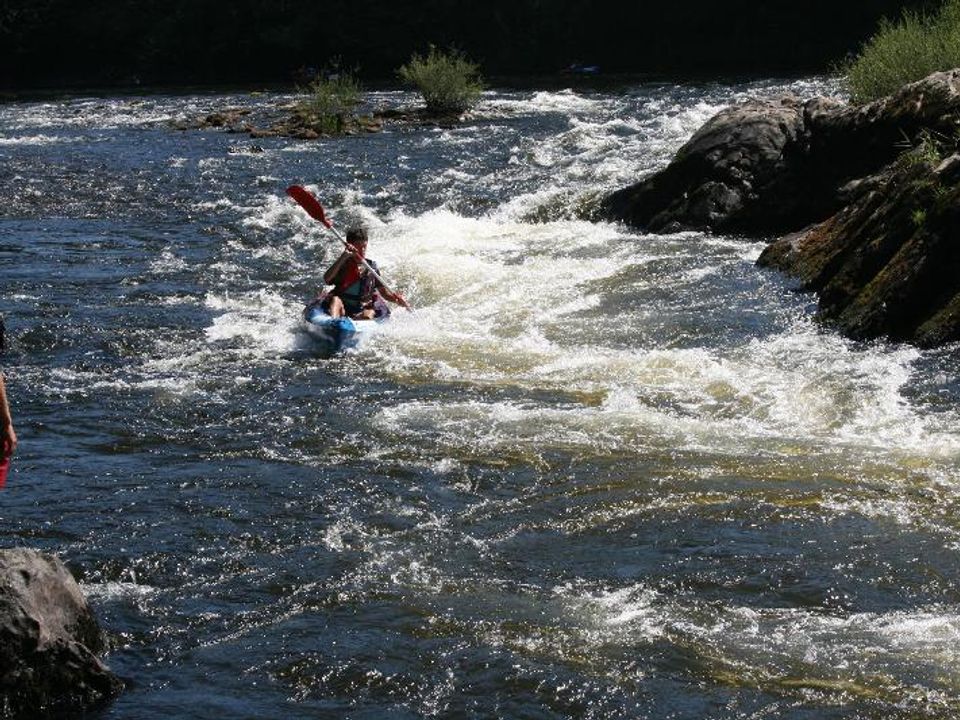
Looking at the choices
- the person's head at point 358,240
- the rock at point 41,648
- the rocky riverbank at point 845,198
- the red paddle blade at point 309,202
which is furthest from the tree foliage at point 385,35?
the rock at point 41,648

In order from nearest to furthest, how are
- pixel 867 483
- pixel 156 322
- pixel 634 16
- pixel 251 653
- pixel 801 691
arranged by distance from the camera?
pixel 801 691
pixel 251 653
pixel 867 483
pixel 156 322
pixel 634 16

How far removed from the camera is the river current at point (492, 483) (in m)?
5.44

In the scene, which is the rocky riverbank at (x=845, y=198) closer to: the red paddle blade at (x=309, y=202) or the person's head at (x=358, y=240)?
the red paddle blade at (x=309, y=202)

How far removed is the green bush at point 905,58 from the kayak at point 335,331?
7077mm

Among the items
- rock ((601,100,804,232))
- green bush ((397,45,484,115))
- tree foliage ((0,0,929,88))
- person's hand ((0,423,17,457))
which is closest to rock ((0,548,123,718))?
person's hand ((0,423,17,457))

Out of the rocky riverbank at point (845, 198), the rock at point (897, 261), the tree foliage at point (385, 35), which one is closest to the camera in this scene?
the rock at point (897, 261)

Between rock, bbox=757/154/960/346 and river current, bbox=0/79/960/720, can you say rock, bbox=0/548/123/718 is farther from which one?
rock, bbox=757/154/960/346

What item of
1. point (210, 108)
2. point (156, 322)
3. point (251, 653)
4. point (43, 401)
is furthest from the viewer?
point (210, 108)

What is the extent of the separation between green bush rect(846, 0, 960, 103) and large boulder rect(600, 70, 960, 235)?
51 centimetres

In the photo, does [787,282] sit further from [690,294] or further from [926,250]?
[926,250]

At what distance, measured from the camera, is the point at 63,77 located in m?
39.9

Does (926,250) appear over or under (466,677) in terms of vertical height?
over

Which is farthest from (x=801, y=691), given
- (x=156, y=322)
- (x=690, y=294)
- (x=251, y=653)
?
(x=156, y=322)

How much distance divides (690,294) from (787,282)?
0.84m
